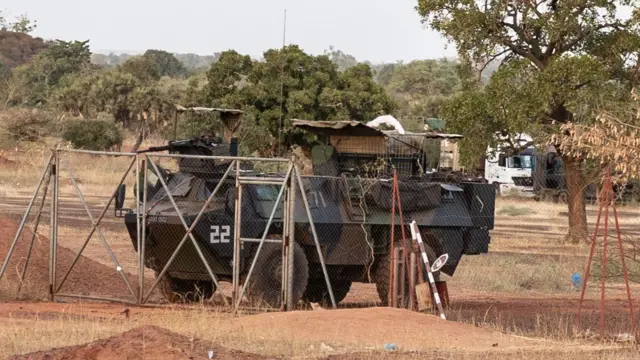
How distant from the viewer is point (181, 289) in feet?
66.4

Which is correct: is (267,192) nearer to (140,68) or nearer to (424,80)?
(140,68)

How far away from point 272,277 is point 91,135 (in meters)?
40.6

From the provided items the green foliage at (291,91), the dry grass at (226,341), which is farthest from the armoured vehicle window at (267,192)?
the green foliage at (291,91)

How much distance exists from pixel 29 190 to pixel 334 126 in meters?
25.6

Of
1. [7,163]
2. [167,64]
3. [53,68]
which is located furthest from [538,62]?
[167,64]

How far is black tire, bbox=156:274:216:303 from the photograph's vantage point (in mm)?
20062

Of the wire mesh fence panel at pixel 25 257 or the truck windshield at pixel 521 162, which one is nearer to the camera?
the wire mesh fence panel at pixel 25 257

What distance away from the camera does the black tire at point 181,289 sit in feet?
65.8

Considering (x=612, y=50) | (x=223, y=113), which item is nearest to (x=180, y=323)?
(x=223, y=113)

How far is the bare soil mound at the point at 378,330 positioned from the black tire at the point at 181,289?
351 centimetres

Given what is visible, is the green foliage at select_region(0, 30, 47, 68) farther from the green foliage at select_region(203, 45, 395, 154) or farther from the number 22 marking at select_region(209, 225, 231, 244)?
the number 22 marking at select_region(209, 225, 231, 244)

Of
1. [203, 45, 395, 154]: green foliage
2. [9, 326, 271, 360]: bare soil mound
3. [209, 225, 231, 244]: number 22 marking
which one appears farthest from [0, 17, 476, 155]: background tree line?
[9, 326, 271, 360]: bare soil mound

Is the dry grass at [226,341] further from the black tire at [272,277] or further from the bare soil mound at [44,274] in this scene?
the bare soil mound at [44,274]

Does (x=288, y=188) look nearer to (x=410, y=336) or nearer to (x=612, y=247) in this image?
(x=410, y=336)
